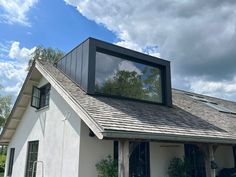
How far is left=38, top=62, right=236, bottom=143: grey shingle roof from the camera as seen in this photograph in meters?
6.12

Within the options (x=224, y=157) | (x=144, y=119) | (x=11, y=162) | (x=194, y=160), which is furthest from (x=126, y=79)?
(x=11, y=162)

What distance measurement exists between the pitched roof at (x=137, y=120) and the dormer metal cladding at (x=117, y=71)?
383mm

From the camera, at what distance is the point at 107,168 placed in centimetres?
691

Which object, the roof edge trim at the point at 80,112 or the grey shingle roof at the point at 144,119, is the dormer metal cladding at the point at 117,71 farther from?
the roof edge trim at the point at 80,112

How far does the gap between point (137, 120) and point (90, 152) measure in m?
1.61

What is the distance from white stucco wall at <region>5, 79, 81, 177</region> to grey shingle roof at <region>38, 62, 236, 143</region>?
2.44ft

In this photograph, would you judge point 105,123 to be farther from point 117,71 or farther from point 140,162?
point 117,71


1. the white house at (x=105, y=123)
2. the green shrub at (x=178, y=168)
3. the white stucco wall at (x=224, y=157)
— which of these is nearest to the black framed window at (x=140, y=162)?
the white house at (x=105, y=123)

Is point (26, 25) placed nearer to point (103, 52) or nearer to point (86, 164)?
point (103, 52)

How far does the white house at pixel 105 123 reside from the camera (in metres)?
6.58

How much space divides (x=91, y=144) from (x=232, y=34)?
884 cm

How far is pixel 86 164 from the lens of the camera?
6.97 metres

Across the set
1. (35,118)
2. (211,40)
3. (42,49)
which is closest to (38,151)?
(35,118)

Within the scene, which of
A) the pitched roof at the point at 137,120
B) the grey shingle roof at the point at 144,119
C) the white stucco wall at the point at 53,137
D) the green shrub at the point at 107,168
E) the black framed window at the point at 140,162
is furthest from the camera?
the black framed window at the point at 140,162
